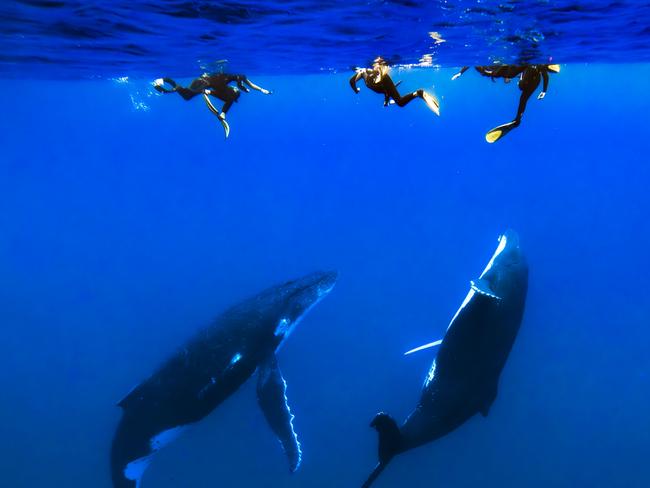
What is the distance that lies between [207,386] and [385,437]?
4279 mm

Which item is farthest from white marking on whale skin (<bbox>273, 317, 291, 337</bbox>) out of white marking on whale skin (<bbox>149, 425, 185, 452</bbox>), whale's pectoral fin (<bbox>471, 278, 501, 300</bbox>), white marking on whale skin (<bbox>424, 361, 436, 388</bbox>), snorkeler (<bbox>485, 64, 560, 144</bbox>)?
snorkeler (<bbox>485, 64, 560, 144</bbox>)

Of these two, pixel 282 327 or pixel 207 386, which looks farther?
pixel 282 327

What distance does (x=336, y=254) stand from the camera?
42.2 meters

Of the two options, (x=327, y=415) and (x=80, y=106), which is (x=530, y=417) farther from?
(x=80, y=106)

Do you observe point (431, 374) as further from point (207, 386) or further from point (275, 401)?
point (207, 386)

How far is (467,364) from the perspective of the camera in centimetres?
888

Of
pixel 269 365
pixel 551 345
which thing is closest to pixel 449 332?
pixel 269 365

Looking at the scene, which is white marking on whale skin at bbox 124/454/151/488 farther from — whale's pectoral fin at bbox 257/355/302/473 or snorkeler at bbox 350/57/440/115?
snorkeler at bbox 350/57/440/115

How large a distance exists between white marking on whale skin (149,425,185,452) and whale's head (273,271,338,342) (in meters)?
3.05

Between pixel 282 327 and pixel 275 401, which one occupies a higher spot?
pixel 282 327

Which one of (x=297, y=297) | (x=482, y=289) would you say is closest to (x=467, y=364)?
(x=482, y=289)

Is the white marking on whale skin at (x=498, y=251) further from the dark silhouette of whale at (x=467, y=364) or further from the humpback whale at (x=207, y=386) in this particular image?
the humpback whale at (x=207, y=386)

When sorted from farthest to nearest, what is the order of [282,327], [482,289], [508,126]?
1. [282,327]
2. [482,289]
3. [508,126]

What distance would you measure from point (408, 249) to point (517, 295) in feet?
98.2
